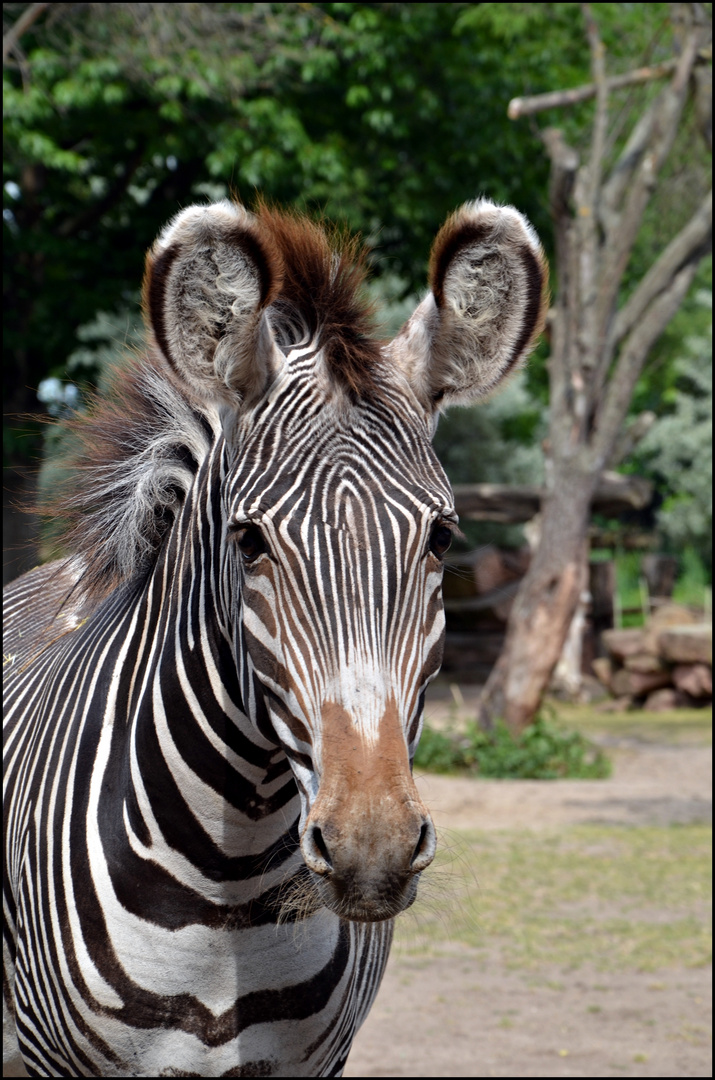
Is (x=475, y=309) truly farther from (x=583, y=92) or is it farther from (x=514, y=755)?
(x=583, y=92)

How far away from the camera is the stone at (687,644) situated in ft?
51.9

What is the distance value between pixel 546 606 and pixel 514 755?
5.55ft

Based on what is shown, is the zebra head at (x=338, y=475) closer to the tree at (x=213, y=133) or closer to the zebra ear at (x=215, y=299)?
the zebra ear at (x=215, y=299)

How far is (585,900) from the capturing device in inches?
279

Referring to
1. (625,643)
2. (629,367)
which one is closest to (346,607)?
(629,367)

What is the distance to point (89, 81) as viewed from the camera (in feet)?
34.3

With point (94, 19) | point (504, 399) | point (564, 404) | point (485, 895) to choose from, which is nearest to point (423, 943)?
point (485, 895)

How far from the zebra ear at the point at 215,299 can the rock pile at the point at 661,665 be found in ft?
49.2

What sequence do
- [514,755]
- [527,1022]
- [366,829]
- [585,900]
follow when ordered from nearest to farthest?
1. [366,829]
2. [527,1022]
3. [585,900]
4. [514,755]

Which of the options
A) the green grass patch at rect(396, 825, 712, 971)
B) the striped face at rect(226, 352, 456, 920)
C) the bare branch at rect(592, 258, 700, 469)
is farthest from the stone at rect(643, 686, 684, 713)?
the striped face at rect(226, 352, 456, 920)

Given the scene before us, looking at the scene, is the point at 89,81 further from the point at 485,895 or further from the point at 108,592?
the point at 108,592

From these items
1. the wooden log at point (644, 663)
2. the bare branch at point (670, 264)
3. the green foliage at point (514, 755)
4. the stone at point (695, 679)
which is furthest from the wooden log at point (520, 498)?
the green foliage at point (514, 755)

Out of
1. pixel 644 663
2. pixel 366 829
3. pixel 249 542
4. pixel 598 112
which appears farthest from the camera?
pixel 644 663

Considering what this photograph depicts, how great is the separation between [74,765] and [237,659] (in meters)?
0.55
